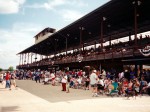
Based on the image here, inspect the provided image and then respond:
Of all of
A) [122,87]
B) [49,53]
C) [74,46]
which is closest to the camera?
[122,87]

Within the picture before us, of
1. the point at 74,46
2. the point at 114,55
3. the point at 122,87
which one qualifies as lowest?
the point at 122,87

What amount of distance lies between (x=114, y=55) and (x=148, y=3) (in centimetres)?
567

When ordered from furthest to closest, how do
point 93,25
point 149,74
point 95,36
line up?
point 95,36 → point 93,25 → point 149,74

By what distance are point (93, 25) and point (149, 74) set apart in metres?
14.4

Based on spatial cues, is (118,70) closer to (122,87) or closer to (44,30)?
(122,87)

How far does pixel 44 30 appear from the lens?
67.6 meters

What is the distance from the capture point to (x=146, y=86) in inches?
610

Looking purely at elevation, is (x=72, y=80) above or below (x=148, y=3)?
below

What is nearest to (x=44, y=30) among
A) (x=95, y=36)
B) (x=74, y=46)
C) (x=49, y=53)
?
(x=49, y=53)

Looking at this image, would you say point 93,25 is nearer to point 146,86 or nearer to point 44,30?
point 146,86

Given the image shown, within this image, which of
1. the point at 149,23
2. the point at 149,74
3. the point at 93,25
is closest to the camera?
the point at 149,74

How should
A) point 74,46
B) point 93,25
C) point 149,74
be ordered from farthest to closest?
point 74,46, point 93,25, point 149,74

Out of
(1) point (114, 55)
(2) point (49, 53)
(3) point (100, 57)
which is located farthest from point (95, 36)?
(2) point (49, 53)

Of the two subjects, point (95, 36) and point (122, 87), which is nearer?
point (122, 87)
